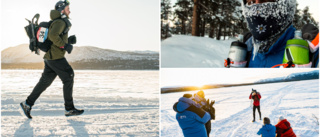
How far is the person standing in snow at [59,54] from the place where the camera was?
2602 millimetres

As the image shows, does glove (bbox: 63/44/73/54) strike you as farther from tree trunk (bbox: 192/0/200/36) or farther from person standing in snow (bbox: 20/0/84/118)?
tree trunk (bbox: 192/0/200/36)

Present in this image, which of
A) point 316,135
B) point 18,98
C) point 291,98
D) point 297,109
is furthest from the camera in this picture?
point 291,98

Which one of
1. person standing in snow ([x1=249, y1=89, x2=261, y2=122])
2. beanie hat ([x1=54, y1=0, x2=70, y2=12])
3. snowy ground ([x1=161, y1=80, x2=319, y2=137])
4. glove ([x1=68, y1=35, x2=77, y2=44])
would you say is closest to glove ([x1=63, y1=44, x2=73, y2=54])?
glove ([x1=68, y1=35, x2=77, y2=44])

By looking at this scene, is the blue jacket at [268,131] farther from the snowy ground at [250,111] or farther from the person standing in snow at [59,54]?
the person standing in snow at [59,54]


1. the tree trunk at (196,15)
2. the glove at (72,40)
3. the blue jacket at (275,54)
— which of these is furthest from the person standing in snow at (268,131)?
the tree trunk at (196,15)

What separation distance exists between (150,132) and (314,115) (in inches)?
204

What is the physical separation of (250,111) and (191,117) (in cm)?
514

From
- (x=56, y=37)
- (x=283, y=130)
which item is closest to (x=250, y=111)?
(x=283, y=130)

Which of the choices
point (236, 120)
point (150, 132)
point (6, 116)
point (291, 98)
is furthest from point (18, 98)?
point (291, 98)

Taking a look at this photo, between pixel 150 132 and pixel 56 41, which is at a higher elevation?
pixel 56 41

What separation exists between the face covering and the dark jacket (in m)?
1.97

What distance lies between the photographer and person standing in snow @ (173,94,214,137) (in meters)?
2.87

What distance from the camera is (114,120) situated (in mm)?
3301

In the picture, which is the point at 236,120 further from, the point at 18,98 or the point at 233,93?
the point at 18,98
